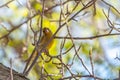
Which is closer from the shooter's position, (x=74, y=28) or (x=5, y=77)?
(x=5, y=77)

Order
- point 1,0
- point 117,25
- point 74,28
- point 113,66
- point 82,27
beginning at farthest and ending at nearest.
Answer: point 82,27
point 74,28
point 113,66
point 1,0
point 117,25

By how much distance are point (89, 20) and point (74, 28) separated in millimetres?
534

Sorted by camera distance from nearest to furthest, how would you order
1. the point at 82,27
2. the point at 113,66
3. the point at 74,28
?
the point at 113,66 → the point at 74,28 → the point at 82,27

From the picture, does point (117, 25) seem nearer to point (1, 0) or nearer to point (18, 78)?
point (18, 78)

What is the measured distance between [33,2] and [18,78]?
6.70 feet

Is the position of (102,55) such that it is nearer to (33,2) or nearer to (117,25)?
(33,2)

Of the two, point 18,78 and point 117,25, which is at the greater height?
point 117,25

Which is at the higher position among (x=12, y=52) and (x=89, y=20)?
(x=89, y=20)

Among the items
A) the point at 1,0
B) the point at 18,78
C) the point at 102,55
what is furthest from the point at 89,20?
the point at 18,78

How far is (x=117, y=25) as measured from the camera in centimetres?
265

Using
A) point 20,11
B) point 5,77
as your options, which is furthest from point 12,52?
point 5,77

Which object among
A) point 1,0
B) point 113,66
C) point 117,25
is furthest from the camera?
point 113,66

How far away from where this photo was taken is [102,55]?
4484 millimetres

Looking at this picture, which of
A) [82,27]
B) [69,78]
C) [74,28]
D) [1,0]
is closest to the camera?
[69,78]
